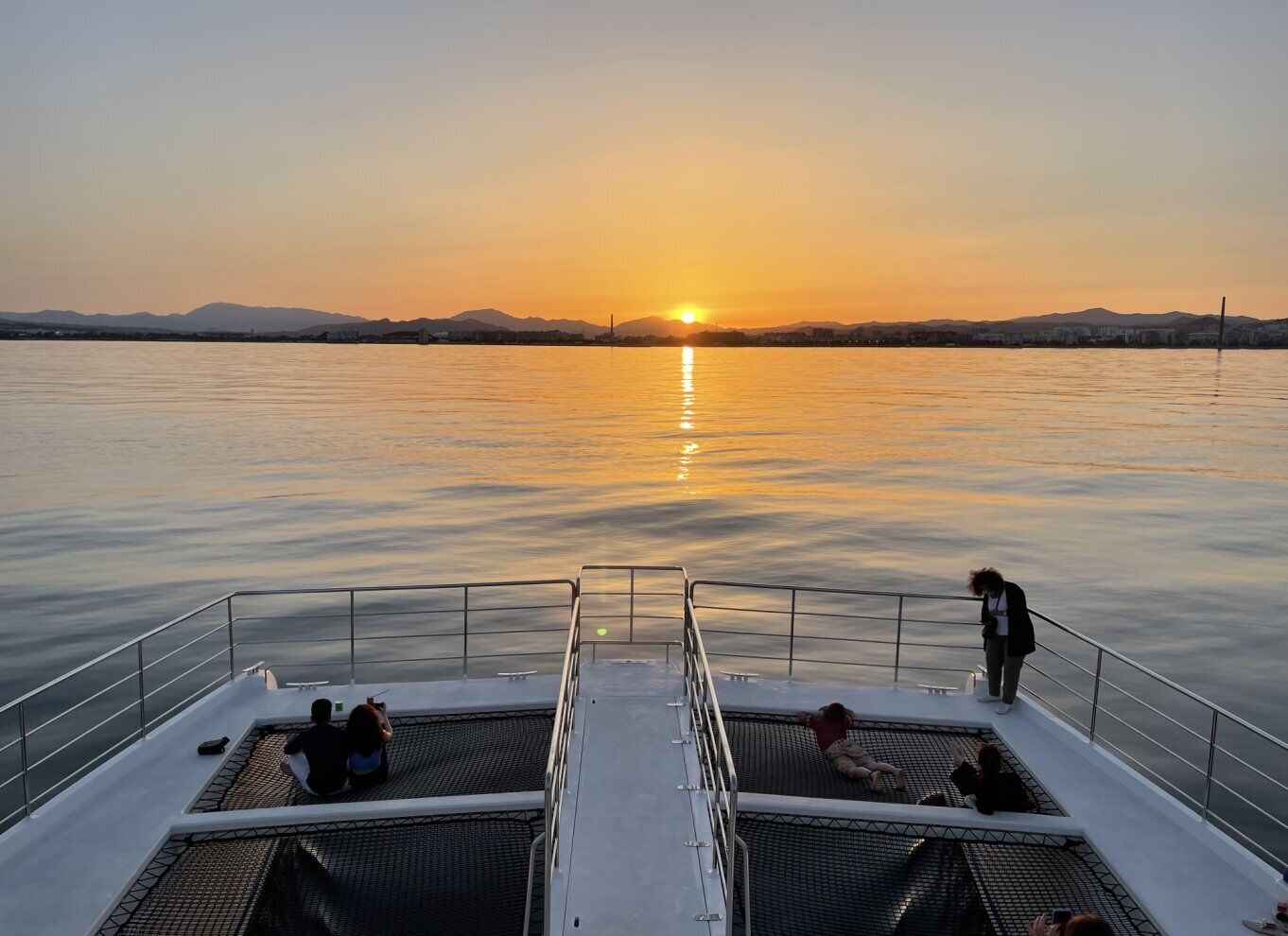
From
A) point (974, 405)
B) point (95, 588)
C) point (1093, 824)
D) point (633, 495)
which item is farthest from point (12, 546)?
point (974, 405)

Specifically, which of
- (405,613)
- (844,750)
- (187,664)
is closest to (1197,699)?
(844,750)

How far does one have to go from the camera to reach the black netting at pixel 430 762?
8516mm

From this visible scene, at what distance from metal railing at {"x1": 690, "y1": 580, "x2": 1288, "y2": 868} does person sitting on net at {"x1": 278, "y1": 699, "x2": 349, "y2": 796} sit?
4962 mm

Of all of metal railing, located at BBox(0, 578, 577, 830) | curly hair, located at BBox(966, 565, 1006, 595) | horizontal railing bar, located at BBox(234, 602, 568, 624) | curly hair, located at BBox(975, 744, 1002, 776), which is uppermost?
curly hair, located at BBox(966, 565, 1006, 595)

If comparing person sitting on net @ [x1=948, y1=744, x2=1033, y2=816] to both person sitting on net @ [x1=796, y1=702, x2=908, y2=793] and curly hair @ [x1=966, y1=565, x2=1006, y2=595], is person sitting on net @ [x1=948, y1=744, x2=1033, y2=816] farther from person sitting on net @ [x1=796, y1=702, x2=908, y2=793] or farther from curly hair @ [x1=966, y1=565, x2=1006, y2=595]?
curly hair @ [x1=966, y1=565, x2=1006, y2=595]

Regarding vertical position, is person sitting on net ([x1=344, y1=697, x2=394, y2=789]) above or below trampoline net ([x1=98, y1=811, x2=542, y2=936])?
above

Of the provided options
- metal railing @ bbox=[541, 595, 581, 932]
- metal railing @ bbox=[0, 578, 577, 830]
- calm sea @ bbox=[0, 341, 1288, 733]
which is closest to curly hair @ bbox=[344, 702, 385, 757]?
metal railing @ bbox=[541, 595, 581, 932]

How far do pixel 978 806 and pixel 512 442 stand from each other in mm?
57324

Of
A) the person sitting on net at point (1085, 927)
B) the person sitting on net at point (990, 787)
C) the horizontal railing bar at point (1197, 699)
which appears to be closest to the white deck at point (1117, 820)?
the person sitting on net at point (990, 787)

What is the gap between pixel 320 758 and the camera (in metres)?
8.48

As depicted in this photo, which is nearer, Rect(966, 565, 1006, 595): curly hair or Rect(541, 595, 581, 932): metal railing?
Rect(541, 595, 581, 932): metal railing

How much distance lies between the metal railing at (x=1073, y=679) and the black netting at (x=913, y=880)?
2.70 meters

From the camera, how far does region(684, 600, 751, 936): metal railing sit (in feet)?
19.4

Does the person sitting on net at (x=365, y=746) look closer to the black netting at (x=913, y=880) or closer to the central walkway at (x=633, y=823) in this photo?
the central walkway at (x=633, y=823)
